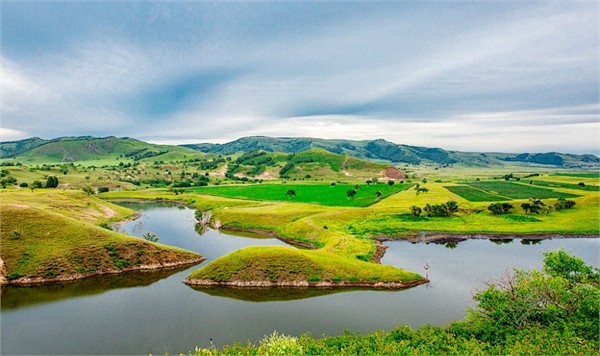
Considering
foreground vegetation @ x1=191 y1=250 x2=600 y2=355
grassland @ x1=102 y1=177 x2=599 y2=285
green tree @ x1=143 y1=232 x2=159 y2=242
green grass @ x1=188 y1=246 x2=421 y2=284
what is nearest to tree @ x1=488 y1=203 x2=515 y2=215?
grassland @ x1=102 y1=177 x2=599 y2=285

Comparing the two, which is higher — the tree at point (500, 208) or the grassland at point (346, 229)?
the tree at point (500, 208)

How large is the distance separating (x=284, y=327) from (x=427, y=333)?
20.8 metres

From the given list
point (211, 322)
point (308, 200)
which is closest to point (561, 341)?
point (211, 322)

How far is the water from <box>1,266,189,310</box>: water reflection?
180 mm

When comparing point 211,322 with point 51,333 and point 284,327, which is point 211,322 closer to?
point 284,327

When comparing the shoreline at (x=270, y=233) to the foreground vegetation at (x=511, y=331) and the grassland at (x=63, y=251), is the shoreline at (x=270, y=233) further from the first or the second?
the foreground vegetation at (x=511, y=331)

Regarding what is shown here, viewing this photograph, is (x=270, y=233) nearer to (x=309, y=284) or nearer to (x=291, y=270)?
(x=291, y=270)

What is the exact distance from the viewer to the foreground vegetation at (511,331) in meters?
33.6

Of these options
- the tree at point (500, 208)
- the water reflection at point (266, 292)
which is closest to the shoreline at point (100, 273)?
the water reflection at point (266, 292)

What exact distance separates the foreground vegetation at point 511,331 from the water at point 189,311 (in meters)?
10.3

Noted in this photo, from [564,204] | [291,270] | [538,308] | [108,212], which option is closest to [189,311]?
[291,270]

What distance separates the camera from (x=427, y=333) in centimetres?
4072

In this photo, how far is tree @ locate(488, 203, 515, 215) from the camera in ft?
427

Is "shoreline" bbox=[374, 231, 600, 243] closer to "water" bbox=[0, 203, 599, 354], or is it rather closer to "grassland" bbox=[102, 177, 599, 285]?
"grassland" bbox=[102, 177, 599, 285]
